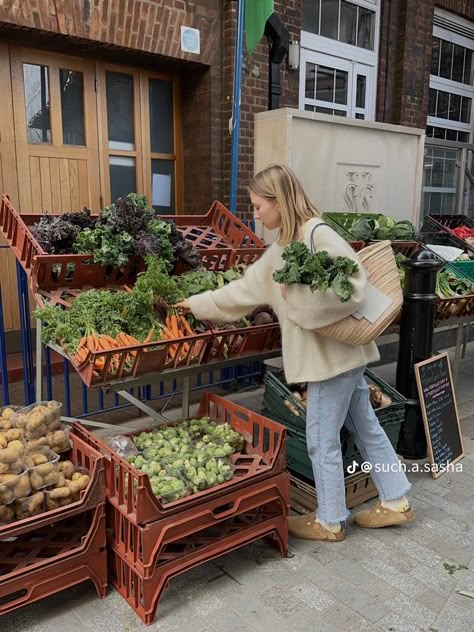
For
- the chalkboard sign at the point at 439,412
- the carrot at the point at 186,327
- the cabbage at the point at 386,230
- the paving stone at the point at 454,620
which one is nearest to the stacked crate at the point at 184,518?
the carrot at the point at 186,327

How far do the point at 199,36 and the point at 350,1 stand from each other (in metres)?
3.31

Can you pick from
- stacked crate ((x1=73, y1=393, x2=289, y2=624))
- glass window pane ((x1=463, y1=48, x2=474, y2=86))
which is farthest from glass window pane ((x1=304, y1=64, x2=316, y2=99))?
stacked crate ((x1=73, y1=393, x2=289, y2=624))

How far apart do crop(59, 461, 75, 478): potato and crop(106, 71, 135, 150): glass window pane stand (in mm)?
4670

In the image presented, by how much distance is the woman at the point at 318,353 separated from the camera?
2.70m

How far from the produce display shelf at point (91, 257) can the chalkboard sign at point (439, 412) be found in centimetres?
149

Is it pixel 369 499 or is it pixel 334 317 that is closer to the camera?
pixel 334 317

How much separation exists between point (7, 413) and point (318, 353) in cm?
160

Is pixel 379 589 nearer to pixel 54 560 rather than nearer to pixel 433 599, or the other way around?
pixel 433 599

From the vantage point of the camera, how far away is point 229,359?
11.0 feet

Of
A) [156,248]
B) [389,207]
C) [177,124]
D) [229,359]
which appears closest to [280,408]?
[229,359]

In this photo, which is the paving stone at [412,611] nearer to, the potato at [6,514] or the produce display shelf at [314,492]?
the produce display shelf at [314,492]

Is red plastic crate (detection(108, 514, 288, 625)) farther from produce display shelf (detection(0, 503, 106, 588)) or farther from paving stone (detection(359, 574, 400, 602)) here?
paving stone (detection(359, 574, 400, 602))

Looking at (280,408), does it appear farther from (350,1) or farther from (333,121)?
(350,1)

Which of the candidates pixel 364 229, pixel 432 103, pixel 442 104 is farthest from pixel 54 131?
pixel 442 104
